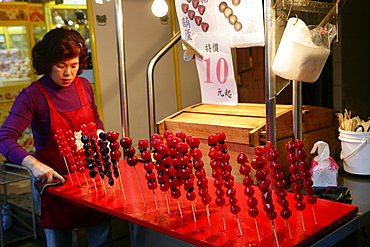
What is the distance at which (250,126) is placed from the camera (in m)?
2.38

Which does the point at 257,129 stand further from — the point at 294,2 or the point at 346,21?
the point at 346,21

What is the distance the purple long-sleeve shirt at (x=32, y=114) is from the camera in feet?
8.07

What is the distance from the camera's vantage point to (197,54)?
2328 mm

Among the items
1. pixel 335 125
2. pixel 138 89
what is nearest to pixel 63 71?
pixel 335 125

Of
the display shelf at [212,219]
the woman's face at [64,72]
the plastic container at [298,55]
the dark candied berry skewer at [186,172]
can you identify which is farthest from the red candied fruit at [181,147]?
the woman's face at [64,72]

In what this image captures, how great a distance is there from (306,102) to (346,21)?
1.18 metres

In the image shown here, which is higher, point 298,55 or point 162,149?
point 298,55

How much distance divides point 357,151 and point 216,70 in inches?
33.3

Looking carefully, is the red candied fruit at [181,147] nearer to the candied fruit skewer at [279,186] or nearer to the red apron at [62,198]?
the candied fruit skewer at [279,186]

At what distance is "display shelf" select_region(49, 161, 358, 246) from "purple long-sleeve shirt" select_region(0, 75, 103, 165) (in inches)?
19.8

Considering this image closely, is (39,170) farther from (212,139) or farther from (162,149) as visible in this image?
(212,139)

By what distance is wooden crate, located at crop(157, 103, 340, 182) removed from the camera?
2.35 metres

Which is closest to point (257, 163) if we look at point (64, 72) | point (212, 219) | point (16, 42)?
point (212, 219)

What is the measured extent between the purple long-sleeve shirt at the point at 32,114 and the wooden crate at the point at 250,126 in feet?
2.10
